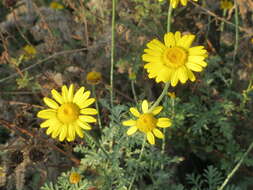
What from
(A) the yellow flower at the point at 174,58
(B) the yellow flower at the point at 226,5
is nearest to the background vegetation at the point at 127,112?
(B) the yellow flower at the point at 226,5

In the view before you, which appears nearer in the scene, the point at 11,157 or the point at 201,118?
the point at 11,157

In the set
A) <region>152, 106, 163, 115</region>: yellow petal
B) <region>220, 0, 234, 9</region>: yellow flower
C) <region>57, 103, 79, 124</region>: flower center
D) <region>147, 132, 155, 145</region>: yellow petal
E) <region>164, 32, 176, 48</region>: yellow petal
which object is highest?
<region>220, 0, 234, 9</region>: yellow flower

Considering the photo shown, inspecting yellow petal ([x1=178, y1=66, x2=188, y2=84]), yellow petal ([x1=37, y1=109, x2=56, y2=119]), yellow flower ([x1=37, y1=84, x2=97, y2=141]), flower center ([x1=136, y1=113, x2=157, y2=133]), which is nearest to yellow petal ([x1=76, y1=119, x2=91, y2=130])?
yellow flower ([x1=37, y1=84, x2=97, y2=141])

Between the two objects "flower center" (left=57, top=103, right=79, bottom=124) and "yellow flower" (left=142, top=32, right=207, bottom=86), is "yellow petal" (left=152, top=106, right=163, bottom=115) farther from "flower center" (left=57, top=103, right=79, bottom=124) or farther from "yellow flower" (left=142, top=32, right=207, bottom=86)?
"flower center" (left=57, top=103, right=79, bottom=124)

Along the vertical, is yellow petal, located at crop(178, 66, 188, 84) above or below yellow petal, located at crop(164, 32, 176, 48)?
below

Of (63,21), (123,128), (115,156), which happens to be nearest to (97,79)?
(123,128)

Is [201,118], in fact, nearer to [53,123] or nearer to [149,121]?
[149,121]

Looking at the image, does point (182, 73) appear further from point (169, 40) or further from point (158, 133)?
point (158, 133)
